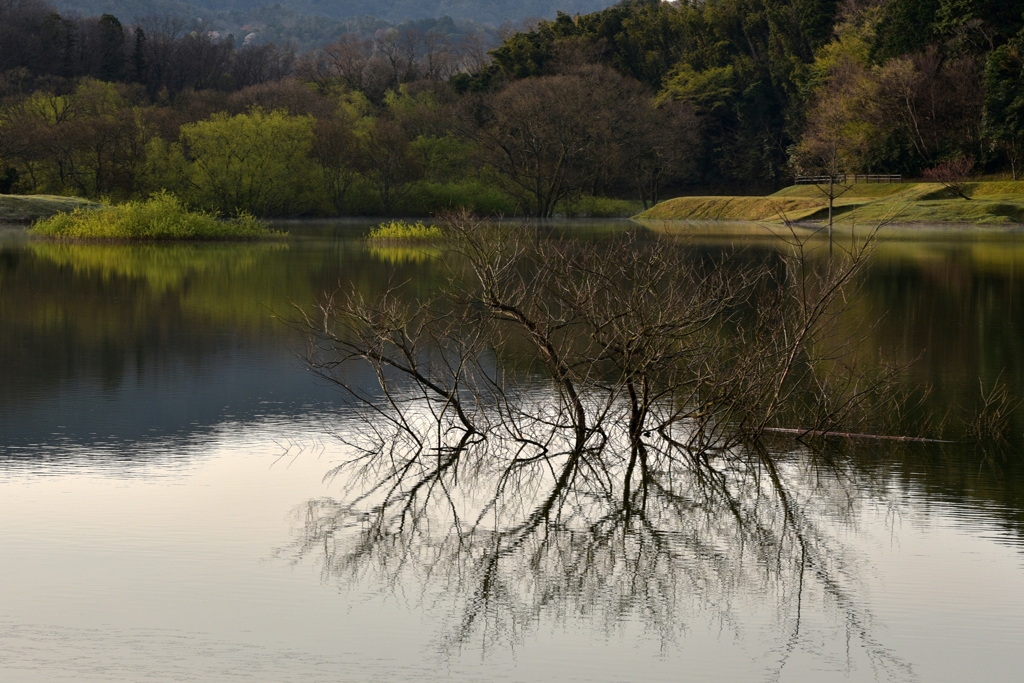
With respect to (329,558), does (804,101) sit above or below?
above

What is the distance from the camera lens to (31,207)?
5103cm

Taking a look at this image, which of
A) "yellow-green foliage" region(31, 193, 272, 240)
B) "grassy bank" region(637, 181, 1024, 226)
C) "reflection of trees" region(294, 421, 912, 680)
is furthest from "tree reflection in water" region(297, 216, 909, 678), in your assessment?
"grassy bank" region(637, 181, 1024, 226)

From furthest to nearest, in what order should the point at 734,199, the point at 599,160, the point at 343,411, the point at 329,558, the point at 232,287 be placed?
the point at 599,160
the point at 734,199
the point at 232,287
the point at 343,411
the point at 329,558

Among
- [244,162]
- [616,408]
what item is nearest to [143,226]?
[244,162]

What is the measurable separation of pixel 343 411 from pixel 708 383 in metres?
3.30

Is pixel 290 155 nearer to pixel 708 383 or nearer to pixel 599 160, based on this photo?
pixel 599 160

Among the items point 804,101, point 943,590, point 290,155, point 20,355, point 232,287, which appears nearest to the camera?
point 943,590

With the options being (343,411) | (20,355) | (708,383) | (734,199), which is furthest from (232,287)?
(734,199)

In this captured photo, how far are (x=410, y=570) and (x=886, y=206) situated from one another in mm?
47370

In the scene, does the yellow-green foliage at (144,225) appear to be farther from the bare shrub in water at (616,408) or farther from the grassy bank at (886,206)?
the bare shrub in water at (616,408)

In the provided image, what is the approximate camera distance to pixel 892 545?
292 inches

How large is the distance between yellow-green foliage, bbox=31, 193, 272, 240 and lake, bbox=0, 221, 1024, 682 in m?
28.4

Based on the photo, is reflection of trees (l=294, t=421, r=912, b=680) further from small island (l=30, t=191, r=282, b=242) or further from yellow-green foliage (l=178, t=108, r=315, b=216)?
yellow-green foliage (l=178, t=108, r=315, b=216)

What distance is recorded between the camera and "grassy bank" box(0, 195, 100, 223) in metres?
50.3
